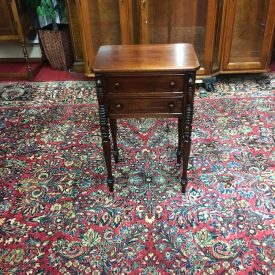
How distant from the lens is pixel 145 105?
141 cm

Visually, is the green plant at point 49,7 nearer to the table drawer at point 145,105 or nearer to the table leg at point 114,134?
the table leg at point 114,134

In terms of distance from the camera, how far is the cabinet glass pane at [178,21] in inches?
97.9

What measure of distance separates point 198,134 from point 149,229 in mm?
938

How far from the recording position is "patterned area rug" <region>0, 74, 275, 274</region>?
4.34 ft

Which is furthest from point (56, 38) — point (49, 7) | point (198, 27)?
point (198, 27)

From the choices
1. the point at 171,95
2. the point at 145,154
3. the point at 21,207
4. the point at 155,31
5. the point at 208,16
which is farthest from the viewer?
the point at 155,31

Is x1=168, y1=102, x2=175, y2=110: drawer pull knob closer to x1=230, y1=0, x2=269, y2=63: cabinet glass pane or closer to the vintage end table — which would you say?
the vintage end table

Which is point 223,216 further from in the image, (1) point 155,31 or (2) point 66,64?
(2) point 66,64

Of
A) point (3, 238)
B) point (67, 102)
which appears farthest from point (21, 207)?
point (67, 102)

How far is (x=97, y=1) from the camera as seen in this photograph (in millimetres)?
2545

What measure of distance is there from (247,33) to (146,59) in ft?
5.61

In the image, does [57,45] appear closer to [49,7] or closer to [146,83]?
[49,7]

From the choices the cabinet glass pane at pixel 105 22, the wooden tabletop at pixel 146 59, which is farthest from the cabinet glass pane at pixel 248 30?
the wooden tabletop at pixel 146 59

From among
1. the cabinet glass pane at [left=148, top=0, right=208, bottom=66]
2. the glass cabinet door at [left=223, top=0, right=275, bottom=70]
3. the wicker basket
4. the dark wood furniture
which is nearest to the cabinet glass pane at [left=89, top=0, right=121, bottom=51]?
the cabinet glass pane at [left=148, top=0, right=208, bottom=66]
